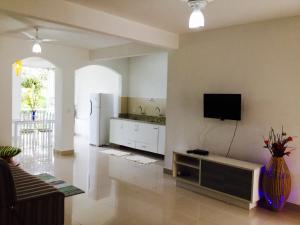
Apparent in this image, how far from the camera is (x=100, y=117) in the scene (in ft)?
26.0

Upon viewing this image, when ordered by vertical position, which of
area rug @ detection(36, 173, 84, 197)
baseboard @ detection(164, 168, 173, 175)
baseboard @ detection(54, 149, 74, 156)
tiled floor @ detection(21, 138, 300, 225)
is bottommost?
tiled floor @ detection(21, 138, 300, 225)

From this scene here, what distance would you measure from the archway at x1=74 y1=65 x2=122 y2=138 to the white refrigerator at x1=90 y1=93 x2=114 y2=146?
0.32m

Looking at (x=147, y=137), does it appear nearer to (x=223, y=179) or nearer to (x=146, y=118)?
(x=146, y=118)

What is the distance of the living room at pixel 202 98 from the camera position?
11.4 ft

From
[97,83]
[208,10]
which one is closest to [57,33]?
[208,10]

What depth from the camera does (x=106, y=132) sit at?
8148 mm

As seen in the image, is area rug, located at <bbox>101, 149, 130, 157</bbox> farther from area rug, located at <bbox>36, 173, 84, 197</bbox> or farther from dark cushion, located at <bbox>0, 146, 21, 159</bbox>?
dark cushion, located at <bbox>0, 146, 21, 159</bbox>

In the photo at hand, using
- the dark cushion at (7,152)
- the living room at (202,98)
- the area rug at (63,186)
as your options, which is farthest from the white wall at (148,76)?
the dark cushion at (7,152)

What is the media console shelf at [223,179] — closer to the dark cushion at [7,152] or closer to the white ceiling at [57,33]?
the white ceiling at [57,33]

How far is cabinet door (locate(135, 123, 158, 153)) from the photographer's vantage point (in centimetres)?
672

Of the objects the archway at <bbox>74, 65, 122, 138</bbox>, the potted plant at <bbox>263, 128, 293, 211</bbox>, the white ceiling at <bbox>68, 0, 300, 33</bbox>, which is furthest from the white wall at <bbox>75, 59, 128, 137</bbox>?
the potted plant at <bbox>263, 128, 293, 211</bbox>

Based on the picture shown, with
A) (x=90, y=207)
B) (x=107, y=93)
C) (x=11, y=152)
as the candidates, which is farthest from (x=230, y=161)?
(x=107, y=93)

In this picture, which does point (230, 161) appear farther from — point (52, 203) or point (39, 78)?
point (39, 78)

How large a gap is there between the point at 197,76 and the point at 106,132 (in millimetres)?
4127
